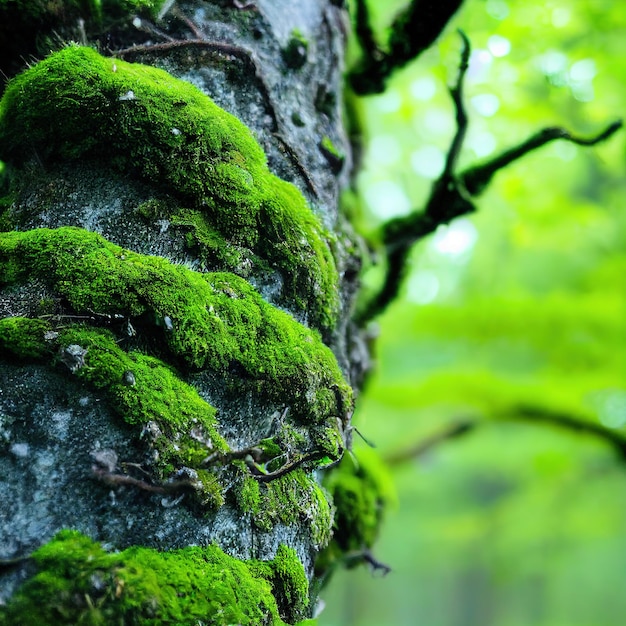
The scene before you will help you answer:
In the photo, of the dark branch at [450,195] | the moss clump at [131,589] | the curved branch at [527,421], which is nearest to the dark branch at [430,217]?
the dark branch at [450,195]

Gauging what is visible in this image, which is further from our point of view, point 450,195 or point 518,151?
point 450,195

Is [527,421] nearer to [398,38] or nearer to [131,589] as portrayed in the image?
[398,38]

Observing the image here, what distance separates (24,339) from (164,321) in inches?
14.2

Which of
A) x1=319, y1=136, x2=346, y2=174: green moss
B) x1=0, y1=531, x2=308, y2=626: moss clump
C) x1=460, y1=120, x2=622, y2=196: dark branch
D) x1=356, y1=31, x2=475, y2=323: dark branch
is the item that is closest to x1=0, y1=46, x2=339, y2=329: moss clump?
x1=319, y1=136, x2=346, y2=174: green moss

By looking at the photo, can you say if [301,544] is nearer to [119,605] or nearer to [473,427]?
[119,605]

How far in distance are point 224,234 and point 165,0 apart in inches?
39.1

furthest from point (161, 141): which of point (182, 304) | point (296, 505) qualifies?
point (296, 505)

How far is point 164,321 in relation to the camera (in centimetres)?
145

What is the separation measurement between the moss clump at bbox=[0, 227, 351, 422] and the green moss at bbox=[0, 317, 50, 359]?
0.35 feet

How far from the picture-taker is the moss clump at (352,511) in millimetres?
2361

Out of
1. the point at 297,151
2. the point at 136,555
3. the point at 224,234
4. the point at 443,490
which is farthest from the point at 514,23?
the point at 443,490

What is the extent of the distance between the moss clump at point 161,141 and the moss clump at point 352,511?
1.02m

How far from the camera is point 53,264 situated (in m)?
1.49

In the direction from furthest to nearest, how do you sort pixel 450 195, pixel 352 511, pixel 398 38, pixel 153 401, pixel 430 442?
pixel 430 442 < pixel 450 195 < pixel 398 38 < pixel 352 511 < pixel 153 401
